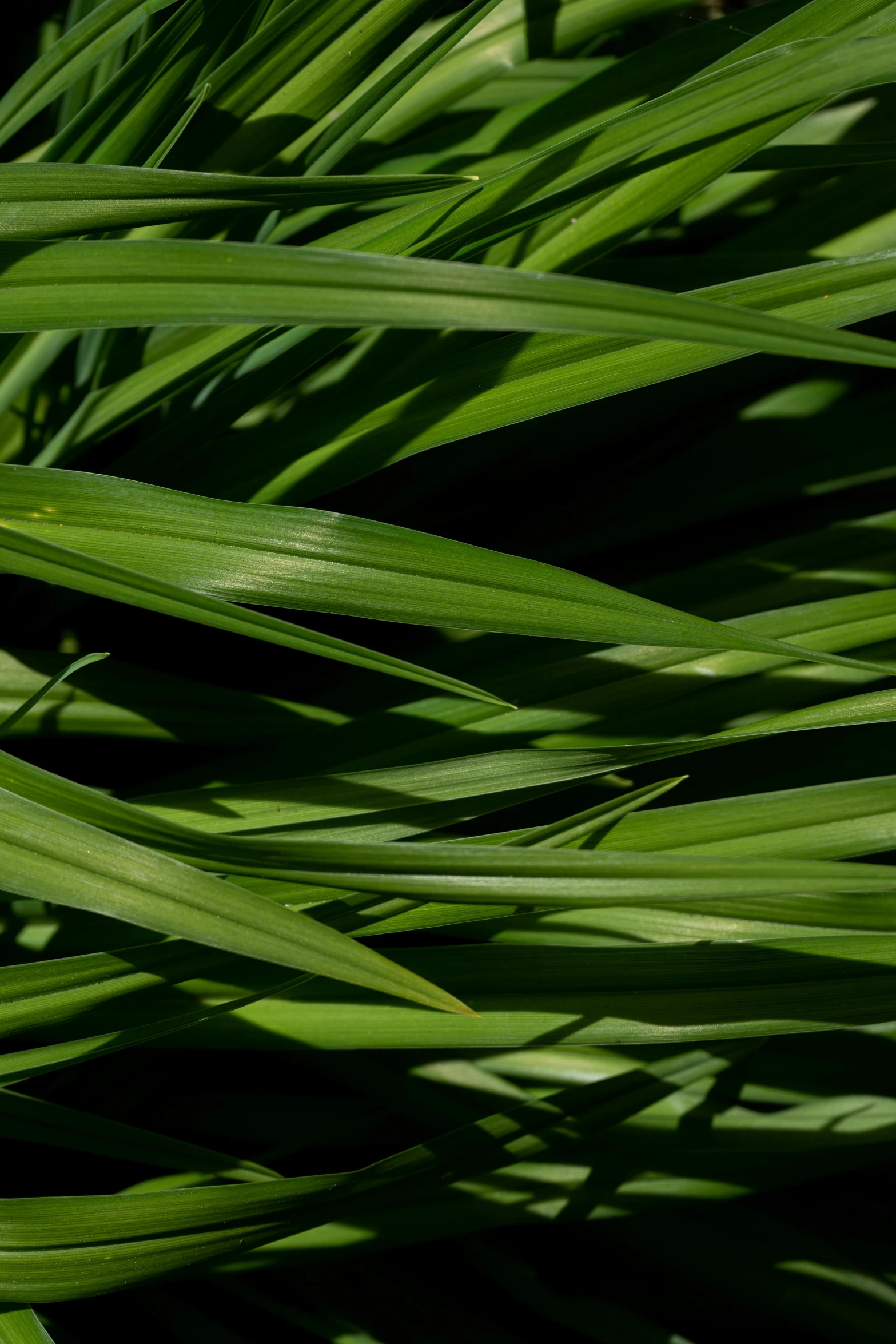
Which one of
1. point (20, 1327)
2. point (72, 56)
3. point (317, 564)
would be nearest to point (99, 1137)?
point (20, 1327)

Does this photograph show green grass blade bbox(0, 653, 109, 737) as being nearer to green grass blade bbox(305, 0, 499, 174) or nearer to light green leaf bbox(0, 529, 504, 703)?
light green leaf bbox(0, 529, 504, 703)

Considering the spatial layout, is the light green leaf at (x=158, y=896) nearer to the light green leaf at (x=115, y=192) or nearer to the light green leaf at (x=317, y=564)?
the light green leaf at (x=317, y=564)

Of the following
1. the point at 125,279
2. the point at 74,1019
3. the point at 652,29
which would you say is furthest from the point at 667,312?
the point at 652,29

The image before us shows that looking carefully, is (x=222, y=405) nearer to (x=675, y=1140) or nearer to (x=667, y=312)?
(x=667, y=312)

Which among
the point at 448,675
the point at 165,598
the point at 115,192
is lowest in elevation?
the point at 448,675

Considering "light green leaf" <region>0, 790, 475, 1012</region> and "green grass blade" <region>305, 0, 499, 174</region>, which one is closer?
"light green leaf" <region>0, 790, 475, 1012</region>

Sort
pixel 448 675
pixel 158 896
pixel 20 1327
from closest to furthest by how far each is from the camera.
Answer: pixel 158 896 < pixel 20 1327 < pixel 448 675

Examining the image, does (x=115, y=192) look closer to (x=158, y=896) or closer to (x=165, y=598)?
(x=165, y=598)

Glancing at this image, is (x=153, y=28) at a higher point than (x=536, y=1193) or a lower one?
higher

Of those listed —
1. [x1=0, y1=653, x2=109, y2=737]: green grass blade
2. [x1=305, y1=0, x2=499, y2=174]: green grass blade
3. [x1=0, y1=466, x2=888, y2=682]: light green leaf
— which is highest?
[x1=305, y1=0, x2=499, y2=174]: green grass blade

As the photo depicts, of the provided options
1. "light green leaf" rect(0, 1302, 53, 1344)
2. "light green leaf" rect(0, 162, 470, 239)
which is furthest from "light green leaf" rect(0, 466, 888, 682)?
"light green leaf" rect(0, 1302, 53, 1344)

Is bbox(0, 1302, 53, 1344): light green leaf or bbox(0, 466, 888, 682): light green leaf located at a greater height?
bbox(0, 466, 888, 682): light green leaf
